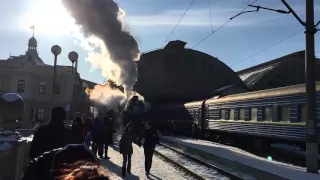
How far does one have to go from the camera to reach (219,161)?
51.5 ft

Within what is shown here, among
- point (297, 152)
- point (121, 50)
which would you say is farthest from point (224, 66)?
point (297, 152)

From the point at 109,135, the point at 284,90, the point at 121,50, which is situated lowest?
the point at 109,135

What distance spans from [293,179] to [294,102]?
225 inches

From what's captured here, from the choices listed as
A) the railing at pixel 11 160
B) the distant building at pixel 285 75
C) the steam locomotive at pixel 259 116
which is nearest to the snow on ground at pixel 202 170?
the steam locomotive at pixel 259 116

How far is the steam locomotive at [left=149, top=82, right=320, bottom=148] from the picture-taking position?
14.9 metres

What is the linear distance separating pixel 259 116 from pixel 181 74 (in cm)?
4095

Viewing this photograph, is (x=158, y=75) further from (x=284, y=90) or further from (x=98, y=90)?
(x=284, y=90)

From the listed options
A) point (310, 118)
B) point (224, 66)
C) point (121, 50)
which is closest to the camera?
point (310, 118)

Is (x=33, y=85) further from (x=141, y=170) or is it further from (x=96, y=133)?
(x=141, y=170)

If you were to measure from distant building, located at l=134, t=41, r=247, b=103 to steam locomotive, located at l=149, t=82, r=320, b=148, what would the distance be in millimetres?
25279

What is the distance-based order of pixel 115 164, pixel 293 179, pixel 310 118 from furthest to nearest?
pixel 115 164, pixel 310 118, pixel 293 179

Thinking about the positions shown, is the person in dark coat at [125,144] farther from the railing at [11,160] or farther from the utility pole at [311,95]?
the utility pole at [311,95]

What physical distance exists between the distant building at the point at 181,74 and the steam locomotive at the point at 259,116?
2528 cm

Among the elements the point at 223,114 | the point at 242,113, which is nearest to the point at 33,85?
the point at 223,114
